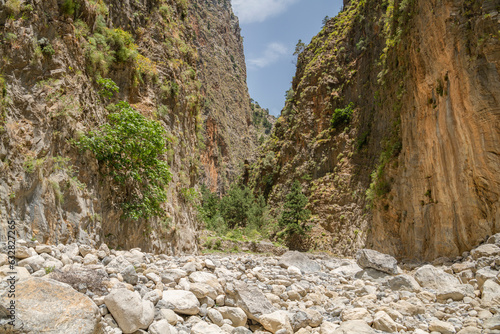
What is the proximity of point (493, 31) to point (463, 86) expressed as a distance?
1611 millimetres

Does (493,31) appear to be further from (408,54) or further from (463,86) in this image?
(408,54)

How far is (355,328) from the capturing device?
13.9 feet

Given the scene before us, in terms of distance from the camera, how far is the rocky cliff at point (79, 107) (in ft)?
18.6

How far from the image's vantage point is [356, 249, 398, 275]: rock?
7.55 metres

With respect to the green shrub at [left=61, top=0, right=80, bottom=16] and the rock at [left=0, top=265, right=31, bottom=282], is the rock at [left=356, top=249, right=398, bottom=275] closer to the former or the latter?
the rock at [left=0, top=265, right=31, bottom=282]

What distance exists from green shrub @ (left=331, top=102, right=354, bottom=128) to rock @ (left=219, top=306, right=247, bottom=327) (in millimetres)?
28348

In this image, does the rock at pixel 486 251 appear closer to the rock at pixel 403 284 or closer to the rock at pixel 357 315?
the rock at pixel 403 284

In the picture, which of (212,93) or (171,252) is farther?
(212,93)

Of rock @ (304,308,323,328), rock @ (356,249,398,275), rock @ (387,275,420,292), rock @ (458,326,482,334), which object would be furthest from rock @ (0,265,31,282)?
rock @ (356,249,398,275)

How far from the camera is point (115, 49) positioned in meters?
10.2

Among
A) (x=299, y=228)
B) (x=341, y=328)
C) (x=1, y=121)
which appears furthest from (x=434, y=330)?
(x=299, y=228)

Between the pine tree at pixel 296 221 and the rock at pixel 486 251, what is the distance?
65.5 feet

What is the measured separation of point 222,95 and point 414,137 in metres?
61.9

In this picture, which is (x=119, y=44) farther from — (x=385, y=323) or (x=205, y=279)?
(x=385, y=323)
